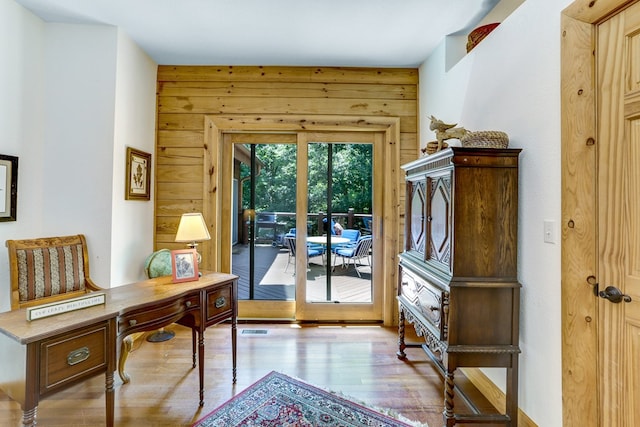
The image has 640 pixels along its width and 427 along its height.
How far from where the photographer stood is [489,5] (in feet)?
7.81

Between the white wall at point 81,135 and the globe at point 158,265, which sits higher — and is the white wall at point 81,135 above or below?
above

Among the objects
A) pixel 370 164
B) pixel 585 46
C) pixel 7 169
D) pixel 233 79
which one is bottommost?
pixel 7 169

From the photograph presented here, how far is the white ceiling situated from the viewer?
2359 mm

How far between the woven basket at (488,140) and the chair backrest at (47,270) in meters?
2.91

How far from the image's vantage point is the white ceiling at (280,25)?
2359mm

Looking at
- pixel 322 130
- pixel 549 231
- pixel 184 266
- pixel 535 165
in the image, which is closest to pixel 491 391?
pixel 549 231

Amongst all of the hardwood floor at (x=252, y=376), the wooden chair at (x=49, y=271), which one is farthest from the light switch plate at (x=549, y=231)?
the wooden chair at (x=49, y=271)

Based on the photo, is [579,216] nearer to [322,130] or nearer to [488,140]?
[488,140]

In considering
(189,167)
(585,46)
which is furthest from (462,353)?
(189,167)

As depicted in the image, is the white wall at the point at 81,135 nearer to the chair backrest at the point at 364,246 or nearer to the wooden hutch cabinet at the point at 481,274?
the chair backrest at the point at 364,246

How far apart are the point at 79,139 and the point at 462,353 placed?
3.34m

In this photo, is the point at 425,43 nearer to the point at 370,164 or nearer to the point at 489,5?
the point at 489,5

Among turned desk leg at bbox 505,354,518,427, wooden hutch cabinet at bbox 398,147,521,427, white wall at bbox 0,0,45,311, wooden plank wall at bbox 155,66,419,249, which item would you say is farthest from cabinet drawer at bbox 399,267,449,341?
white wall at bbox 0,0,45,311

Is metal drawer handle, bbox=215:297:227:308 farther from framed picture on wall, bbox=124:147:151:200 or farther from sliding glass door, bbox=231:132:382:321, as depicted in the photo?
framed picture on wall, bbox=124:147:151:200
